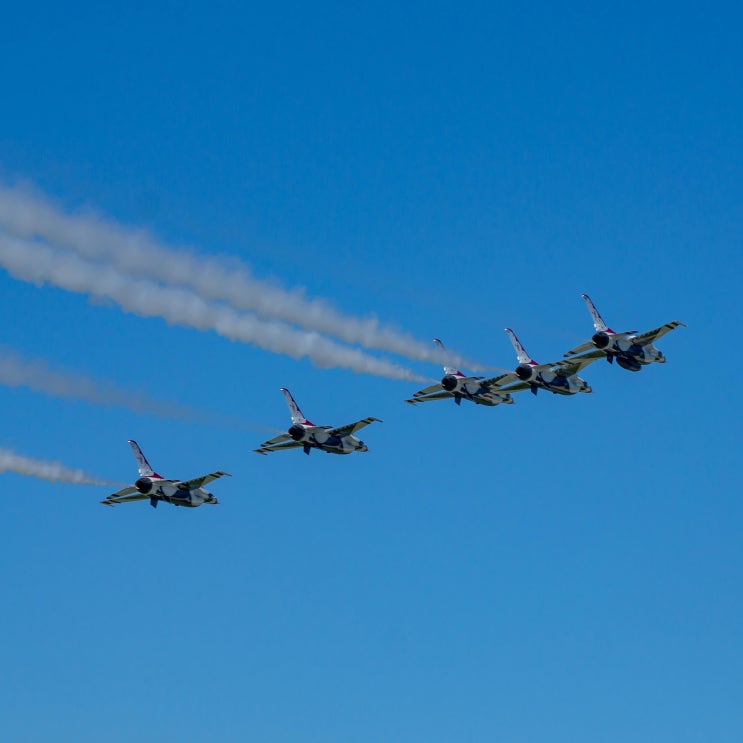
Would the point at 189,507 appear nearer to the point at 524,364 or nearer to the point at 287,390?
the point at 287,390

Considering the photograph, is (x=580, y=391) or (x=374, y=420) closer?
(x=374, y=420)

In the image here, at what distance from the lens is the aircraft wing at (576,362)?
288 ft

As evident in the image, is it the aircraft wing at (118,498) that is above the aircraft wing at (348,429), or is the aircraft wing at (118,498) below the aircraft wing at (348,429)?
below

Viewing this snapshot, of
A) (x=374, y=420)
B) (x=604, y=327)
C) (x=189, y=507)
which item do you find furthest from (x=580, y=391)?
(x=189, y=507)

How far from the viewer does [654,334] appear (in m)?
87.4

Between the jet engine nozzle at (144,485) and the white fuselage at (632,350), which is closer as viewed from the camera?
the jet engine nozzle at (144,485)

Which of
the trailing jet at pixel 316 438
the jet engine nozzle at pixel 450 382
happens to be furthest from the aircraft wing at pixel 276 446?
the jet engine nozzle at pixel 450 382

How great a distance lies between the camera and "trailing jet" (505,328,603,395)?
8662cm

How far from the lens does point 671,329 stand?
86.9 m

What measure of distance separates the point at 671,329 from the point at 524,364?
7.60m

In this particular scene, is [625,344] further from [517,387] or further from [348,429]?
[348,429]

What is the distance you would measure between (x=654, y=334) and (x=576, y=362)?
4.20 metres

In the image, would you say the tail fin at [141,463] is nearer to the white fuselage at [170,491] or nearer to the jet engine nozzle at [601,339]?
the white fuselage at [170,491]

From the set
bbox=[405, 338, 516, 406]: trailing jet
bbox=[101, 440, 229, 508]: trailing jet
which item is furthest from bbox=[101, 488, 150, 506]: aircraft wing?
bbox=[405, 338, 516, 406]: trailing jet
